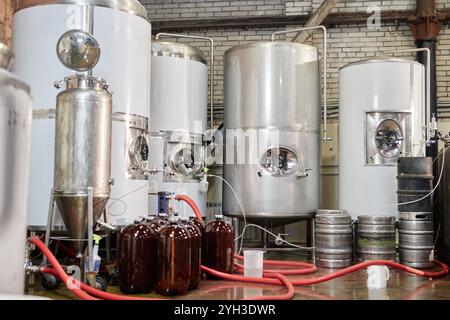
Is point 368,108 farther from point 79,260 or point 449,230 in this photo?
point 79,260

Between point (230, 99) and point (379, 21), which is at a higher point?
point (379, 21)

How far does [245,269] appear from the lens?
324cm

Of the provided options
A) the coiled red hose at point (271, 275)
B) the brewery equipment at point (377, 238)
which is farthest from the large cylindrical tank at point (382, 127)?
the coiled red hose at point (271, 275)

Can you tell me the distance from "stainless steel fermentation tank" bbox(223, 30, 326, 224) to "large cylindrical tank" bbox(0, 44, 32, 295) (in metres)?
3.12

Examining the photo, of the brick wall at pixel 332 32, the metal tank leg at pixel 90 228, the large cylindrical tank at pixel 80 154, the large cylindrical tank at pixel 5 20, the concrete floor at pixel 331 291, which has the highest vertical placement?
the brick wall at pixel 332 32

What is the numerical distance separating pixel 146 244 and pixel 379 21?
14.6 feet

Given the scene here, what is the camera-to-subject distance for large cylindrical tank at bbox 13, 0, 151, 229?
328 cm

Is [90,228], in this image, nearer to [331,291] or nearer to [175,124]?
[331,291]

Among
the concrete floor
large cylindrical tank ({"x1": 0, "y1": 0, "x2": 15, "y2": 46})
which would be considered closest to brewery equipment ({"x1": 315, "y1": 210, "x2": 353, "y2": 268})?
the concrete floor

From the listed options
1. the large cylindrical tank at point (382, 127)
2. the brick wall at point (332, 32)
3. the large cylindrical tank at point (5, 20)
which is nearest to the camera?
the large cylindrical tank at point (5, 20)

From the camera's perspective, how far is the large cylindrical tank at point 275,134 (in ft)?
14.6

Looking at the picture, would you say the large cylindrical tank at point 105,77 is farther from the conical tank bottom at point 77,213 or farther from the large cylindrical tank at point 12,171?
the large cylindrical tank at point 12,171

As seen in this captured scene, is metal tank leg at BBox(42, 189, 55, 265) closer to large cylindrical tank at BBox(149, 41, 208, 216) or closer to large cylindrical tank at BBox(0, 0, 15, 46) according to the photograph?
large cylindrical tank at BBox(149, 41, 208, 216)
